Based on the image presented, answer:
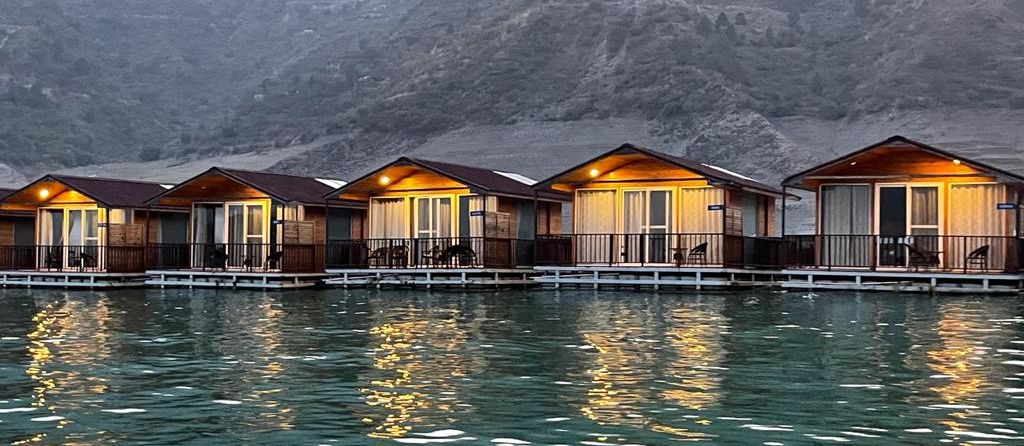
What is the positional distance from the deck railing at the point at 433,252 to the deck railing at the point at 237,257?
0.82 metres

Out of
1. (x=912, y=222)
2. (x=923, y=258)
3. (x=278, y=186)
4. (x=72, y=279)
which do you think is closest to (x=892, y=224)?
(x=912, y=222)

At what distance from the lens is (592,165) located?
32906 mm

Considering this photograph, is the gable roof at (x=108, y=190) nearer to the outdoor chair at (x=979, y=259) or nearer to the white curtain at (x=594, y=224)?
the white curtain at (x=594, y=224)

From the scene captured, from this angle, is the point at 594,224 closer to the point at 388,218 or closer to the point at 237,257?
the point at 388,218

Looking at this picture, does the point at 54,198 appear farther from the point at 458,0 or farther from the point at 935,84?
the point at 458,0

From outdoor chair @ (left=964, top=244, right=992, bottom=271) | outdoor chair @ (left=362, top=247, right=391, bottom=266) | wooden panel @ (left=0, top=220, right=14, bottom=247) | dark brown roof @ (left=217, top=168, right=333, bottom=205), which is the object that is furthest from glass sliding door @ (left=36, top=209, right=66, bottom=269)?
outdoor chair @ (left=964, top=244, right=992, bottom=271)

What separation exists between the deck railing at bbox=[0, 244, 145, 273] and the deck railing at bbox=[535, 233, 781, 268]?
12.6 metres

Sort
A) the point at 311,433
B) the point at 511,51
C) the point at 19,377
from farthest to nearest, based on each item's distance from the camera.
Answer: the point at 511,51 → the point at 19,377 → the point at 311,433

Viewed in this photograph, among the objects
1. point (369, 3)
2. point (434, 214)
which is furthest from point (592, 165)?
point (369, 3)

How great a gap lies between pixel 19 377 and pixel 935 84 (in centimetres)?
8458

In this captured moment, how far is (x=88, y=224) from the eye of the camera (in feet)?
130

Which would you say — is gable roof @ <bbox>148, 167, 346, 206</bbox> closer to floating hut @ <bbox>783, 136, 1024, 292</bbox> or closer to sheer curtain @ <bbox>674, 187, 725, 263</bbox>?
sheer curtain @ <bbox>674, 187, 725, 263</bbox>

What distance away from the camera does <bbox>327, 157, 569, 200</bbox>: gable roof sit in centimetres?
3416

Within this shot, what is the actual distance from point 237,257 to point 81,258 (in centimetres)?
475
